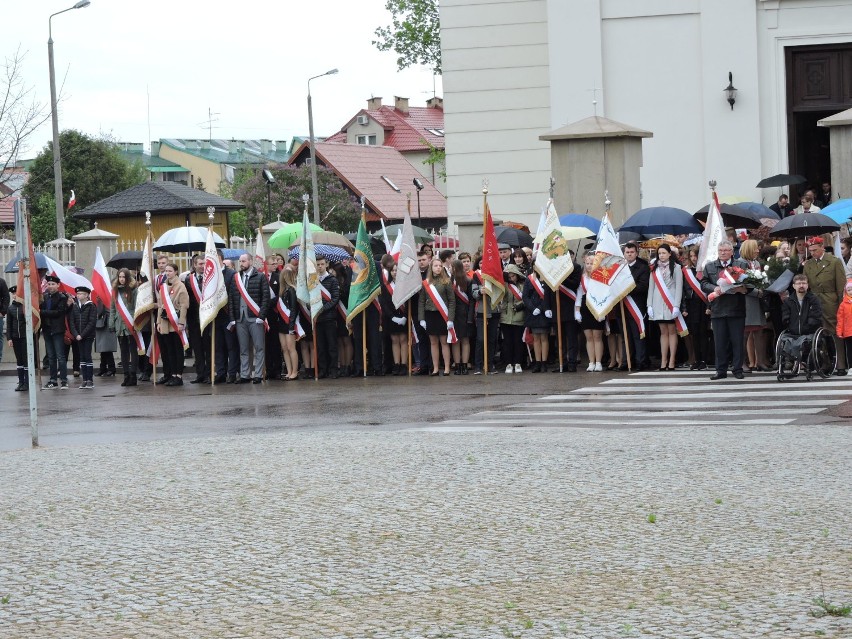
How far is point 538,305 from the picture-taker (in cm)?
2164

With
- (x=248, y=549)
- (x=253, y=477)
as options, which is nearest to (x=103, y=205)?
(x=253, y=477)

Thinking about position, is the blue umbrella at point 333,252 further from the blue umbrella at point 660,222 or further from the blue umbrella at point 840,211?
the blue umbrella at point 840,211

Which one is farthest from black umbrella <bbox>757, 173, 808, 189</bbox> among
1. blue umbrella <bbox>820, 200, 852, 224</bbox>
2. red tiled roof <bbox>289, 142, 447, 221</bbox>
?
red tiled roof <bbox>289, 142, 447, 221</bbox>

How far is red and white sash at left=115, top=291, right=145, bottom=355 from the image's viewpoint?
79.2 feet

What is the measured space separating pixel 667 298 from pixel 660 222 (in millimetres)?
3333

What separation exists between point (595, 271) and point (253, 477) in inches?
419

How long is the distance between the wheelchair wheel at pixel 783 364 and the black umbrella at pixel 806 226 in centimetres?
225

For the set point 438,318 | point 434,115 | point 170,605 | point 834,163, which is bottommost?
point 170,605

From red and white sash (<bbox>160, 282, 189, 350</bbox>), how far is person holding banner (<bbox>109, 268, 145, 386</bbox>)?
0.88m

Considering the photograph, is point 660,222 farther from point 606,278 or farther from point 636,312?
point 636,312

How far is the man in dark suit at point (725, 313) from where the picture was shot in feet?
62.1

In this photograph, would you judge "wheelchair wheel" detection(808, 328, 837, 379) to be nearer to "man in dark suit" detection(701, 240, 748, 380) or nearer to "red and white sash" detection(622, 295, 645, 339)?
"man in dark suit" detection(701, 240, 748, 380)

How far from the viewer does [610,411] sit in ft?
54.4

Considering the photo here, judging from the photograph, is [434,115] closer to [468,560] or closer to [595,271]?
[595,271]
